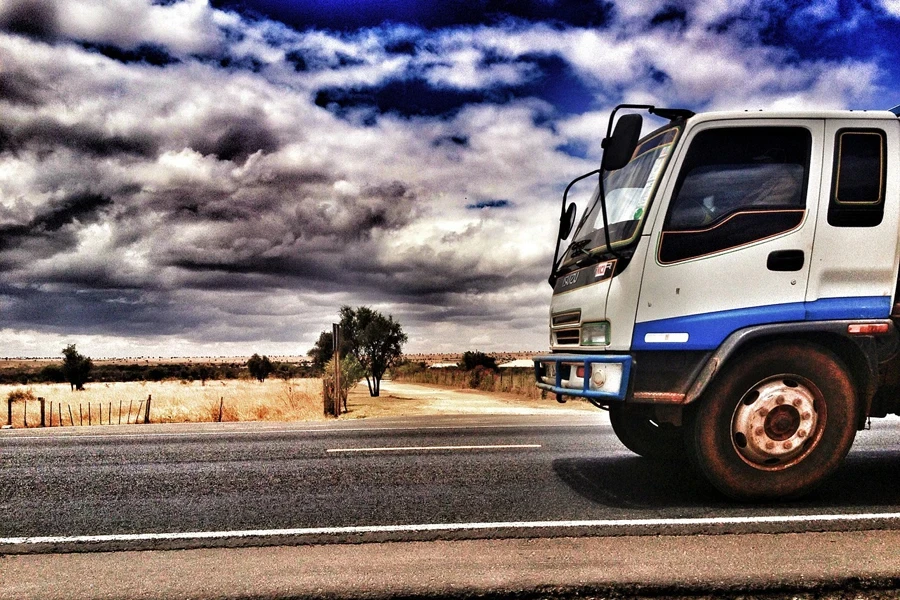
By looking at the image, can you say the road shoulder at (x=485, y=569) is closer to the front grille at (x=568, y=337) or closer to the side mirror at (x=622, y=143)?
the front grille at (x=568, y=337)

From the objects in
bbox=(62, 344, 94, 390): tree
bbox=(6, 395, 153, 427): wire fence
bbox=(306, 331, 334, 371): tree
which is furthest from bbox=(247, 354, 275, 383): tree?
bbox=(6, 395, 153, 427): wire fence

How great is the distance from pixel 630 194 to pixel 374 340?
3953 cm

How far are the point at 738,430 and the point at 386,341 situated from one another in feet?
132

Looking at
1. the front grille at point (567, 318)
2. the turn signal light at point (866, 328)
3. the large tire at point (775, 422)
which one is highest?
the front grille at point (567, 318)

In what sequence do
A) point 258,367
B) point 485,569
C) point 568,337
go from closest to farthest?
1. point 485,569
2. point 568,337
3. point 258,367

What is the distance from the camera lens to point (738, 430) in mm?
4391

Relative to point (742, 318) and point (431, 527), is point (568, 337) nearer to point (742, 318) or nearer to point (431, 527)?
point (742, 318)

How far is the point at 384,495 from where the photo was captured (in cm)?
481

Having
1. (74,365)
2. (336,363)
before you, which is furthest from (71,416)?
(74,365)

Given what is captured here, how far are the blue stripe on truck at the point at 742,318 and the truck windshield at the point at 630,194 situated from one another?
67 cm

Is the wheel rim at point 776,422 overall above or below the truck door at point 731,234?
below

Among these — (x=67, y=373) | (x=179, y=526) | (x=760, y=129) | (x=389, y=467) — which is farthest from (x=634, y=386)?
(x=67, y=373)

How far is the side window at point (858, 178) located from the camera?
4.54 meters

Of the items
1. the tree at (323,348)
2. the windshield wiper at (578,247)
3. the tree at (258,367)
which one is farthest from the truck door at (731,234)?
the tree at (258,367)
